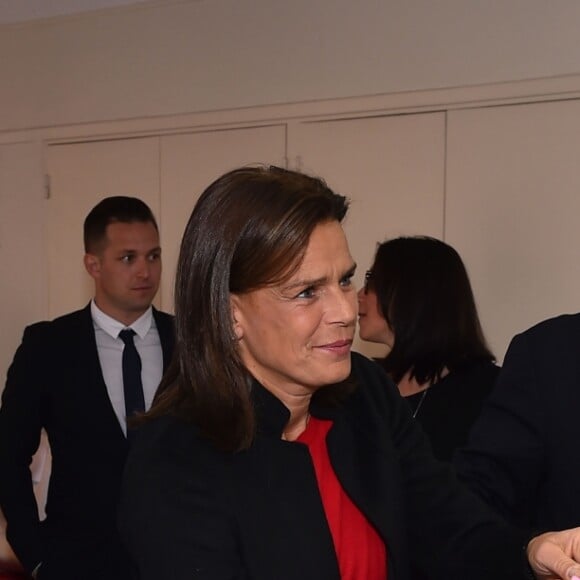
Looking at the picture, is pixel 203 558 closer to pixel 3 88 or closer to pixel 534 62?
pixel 534 62

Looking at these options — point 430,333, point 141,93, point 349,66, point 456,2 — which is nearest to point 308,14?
point 349,66

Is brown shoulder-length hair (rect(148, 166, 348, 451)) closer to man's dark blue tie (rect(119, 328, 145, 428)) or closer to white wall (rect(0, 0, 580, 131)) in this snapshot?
man's dark blue tie (rect(119, 328, 145, 428))

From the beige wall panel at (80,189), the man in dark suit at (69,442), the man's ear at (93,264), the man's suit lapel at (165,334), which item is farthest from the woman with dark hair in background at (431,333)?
the beige wall panel at (80,189)

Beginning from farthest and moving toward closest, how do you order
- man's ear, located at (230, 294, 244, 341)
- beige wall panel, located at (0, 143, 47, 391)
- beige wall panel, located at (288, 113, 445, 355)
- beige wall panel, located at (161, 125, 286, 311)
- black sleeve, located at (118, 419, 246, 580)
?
beige wall panel, located at (0, 143, 47, 391) < beige wall panel, located at (161, 125, 286, 311) < beige wall panel, located at (288, 113, 445, 355) < man's ear, located at (230, 294, 244, 341) < black sleeve, located at (118, 419, 246, 580)

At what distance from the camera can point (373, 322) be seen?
108 inches

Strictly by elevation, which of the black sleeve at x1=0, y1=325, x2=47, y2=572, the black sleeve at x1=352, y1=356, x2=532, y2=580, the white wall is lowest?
the black sleeve at x1=0, y1=325, x2=47, y2=572


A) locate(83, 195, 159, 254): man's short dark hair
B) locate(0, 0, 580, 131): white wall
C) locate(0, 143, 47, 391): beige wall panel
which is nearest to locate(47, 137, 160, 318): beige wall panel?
locate(0, 143, 47, 391): beige wall panel

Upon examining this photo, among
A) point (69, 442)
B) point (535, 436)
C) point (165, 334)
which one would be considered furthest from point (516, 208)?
point (535, 436)

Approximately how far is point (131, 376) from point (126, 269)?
344 millimetres

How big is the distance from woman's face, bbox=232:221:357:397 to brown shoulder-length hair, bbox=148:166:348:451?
0.02m

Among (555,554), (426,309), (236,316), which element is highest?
(236,316)

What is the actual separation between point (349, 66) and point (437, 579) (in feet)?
8.75

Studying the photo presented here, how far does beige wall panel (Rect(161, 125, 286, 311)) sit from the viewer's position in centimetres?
390

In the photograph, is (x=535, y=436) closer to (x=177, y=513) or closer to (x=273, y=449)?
(x=273, y=449)
